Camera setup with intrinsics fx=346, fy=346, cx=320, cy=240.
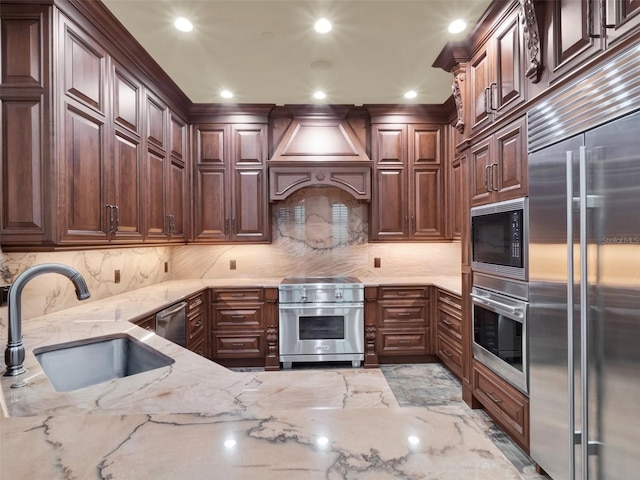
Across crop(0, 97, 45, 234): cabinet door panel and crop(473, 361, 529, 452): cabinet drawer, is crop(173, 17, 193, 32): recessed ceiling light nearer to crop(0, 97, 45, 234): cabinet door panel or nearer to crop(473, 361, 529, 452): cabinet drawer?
crop(0, 97, 45, 234): cabinet door panel

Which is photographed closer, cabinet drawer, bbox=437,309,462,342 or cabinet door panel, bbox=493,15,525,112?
cabinet door panel, bbox=493,15,525,112

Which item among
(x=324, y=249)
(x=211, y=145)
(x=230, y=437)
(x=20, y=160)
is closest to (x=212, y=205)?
(x=211, y=145)

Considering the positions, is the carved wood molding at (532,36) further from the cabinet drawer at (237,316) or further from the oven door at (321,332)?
the cabinet drawer at (237,316)

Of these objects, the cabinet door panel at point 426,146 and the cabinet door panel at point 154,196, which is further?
the cabinet door panel at point 426,146

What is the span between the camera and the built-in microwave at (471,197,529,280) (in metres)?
1.90

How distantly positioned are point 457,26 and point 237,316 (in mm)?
3026

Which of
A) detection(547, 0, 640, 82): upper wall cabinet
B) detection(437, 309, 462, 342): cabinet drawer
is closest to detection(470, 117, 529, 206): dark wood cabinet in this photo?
detection(547, 0, 640, 82): upper wall cabinet

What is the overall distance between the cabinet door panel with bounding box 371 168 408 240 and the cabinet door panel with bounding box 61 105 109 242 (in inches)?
98.3

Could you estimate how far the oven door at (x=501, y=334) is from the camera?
190cm

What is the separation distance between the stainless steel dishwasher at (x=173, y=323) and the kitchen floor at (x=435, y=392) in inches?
48.6

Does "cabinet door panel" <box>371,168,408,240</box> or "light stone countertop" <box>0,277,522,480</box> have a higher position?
"cabinet door panel" <box>371,168,408,240</box>

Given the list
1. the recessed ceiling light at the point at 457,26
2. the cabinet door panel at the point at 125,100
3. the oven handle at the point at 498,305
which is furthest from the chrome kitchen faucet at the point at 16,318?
the recessed ceiling light at the point at 457,26

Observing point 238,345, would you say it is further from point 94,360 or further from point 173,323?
point 94,360

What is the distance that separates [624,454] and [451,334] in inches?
72.4
